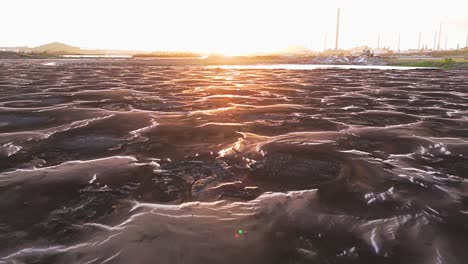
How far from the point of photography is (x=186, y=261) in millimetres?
1534

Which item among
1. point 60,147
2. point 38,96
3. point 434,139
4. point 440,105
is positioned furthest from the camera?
point 38,96

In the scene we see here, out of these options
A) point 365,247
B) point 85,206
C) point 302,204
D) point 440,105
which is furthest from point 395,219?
point 440,105

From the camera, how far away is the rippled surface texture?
64.7 inches

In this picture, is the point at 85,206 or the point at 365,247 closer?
the point at 365,247

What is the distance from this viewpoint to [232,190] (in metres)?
2.33

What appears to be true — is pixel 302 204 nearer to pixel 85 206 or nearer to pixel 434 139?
pixel 85 206

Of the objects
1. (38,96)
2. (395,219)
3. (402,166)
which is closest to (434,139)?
(402,166)

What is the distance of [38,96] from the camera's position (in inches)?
273

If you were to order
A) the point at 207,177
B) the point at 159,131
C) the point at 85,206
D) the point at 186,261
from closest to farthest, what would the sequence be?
the point at 186,261, the point at 85,206, the point at 207,177, the point at 159,131

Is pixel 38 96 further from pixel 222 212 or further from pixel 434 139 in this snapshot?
pixel 434 139

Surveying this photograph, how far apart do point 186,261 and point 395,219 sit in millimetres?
1304

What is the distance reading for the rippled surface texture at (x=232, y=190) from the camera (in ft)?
5.39

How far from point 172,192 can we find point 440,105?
6065 mm

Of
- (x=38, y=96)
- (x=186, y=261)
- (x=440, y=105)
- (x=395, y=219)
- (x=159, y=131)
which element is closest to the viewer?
(x=186, y=261)
